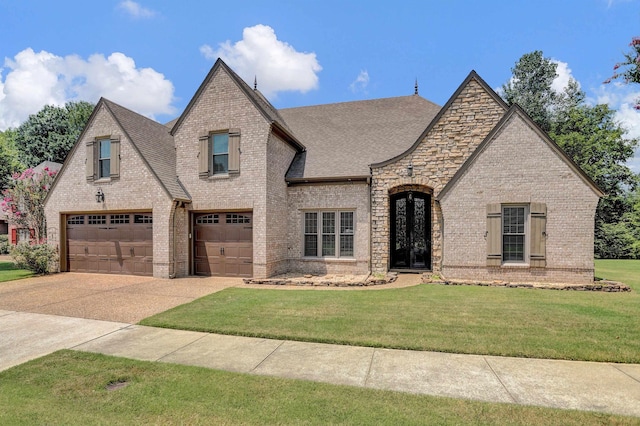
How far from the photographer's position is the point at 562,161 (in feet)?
34.9

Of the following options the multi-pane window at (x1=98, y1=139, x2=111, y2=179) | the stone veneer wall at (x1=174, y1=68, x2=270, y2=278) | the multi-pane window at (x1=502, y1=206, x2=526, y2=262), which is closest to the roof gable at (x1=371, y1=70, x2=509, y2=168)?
the multi-pane window at (x1=502, y1=206, x2=526, y2=262)

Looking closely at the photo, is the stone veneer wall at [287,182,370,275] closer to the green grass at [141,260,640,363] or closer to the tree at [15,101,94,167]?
the green grass at [141,260,640,363]

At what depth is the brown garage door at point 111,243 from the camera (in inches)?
525

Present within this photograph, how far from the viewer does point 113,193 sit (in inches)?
532

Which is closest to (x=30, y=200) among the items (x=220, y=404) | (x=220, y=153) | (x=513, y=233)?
(x=220, y=153)

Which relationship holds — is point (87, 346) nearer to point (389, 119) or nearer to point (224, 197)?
point (224, 197)

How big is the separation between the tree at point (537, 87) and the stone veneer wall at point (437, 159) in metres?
25.2

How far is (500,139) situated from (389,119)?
5.98m

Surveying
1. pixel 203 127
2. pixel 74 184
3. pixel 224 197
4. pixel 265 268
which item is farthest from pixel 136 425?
pixel 74 184

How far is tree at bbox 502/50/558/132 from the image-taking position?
32.1 metres

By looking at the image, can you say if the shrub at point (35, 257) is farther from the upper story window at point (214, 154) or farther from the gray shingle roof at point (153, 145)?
the upper story window at point (214, 154)

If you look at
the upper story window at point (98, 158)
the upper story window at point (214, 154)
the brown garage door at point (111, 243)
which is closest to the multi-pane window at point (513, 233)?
the upper story window at point (214, 154)

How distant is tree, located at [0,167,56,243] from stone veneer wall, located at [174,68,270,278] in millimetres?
8507

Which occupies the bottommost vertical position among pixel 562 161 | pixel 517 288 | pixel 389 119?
pixel 517 288
